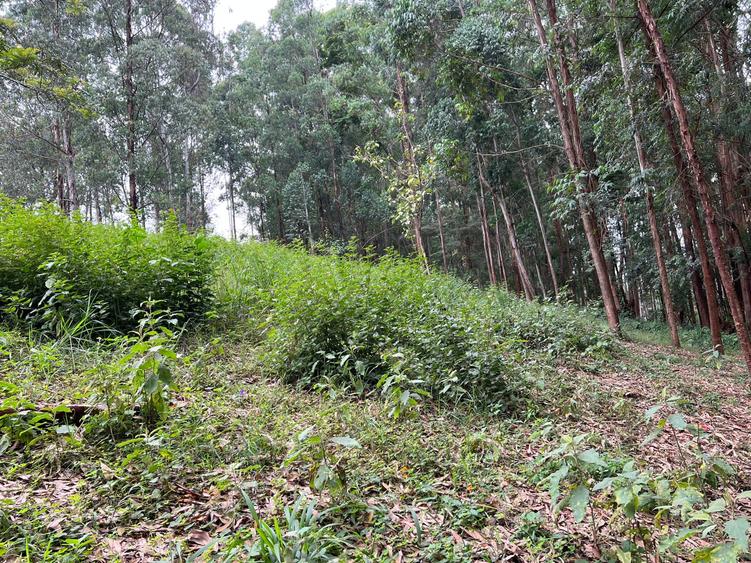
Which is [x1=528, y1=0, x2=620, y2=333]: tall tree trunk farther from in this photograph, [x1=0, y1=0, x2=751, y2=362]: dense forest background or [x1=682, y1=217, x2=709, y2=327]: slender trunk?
[x1=682, y1=217, x2=709, y2=327]: slender trunk

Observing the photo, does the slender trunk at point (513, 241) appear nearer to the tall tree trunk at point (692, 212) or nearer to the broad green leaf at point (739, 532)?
the tall tree trunk at point (692, 212)

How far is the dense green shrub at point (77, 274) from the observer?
12.6ft

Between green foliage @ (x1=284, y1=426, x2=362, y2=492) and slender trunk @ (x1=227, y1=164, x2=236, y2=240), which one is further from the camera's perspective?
slender trunk @ (x1=227, y1=164, x2=236, y2=240)

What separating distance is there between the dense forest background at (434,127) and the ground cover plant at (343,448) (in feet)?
9.20

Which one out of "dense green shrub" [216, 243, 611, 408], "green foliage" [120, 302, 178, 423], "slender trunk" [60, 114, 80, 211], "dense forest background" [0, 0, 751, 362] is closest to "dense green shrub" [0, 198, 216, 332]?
"dense green shrub" [216, 243, 611, 408]

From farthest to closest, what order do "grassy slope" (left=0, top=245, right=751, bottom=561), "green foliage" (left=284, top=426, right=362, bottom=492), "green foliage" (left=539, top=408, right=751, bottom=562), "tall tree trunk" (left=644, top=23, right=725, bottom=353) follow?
"tall tree trunk" (left=644, top=23, right=725, bottom=353), "green foliage" (left=284, top=426, right=362, bottom=492), "grassy slope" (left=0, top=245, right=751, bottom=561), "green foliage" (left=539, top=408, right=751, bottom=562)

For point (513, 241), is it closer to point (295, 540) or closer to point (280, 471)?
point (280, 471)

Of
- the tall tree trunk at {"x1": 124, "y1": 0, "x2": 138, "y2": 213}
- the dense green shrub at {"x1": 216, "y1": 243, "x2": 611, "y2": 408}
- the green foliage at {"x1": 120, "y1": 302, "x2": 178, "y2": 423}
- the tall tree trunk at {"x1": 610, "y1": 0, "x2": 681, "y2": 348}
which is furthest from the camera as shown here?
the tall tree trunk at {"x1": 124, "y1": 0, "x2": 138, "y2": 213}

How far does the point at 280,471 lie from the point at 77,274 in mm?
3092

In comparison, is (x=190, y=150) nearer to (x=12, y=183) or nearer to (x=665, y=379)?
(x=12, y=183)

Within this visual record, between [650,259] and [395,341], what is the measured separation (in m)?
13.0

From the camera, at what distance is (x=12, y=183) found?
1955 centimetres

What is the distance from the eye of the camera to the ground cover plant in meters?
1.81

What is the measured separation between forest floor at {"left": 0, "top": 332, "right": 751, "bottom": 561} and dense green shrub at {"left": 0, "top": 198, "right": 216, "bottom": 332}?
62cm
